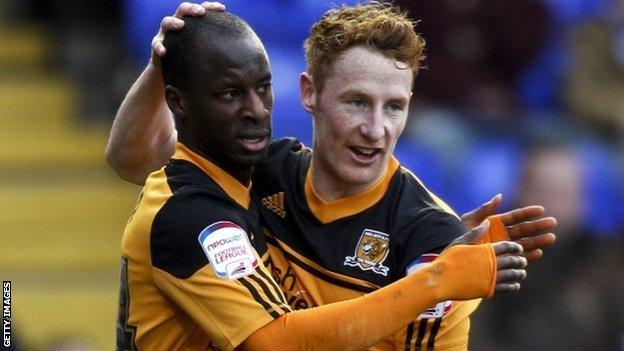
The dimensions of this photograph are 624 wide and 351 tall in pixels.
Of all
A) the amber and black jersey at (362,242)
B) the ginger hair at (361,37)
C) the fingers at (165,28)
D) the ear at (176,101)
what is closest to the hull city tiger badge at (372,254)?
the amber and black jersey at (362,242)

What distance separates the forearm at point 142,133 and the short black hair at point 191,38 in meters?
0.37

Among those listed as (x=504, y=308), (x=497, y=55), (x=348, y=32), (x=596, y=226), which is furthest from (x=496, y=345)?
(x=348, y=32)

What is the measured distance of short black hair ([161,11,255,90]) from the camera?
4.17 metres

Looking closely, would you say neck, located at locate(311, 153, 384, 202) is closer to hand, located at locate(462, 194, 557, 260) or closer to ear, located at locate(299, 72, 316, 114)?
ear, located at locate(299, 72, 316, 114)

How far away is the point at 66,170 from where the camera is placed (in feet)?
30.3

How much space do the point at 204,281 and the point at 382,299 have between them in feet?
1.59

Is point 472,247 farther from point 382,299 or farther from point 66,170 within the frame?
point 66,170

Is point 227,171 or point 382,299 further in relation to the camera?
point 227,171

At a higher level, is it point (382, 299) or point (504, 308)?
point (382, 299)

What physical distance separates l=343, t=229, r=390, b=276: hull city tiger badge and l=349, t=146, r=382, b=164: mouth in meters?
0.22

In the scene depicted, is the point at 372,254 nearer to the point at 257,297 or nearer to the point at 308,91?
the point at 257,297

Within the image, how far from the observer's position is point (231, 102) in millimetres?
4125

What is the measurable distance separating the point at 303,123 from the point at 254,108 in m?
4.42

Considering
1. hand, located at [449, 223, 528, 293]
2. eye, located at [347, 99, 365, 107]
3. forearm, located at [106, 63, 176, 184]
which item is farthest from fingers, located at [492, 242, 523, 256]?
forearm, located at [106, 63, 176, 184]
